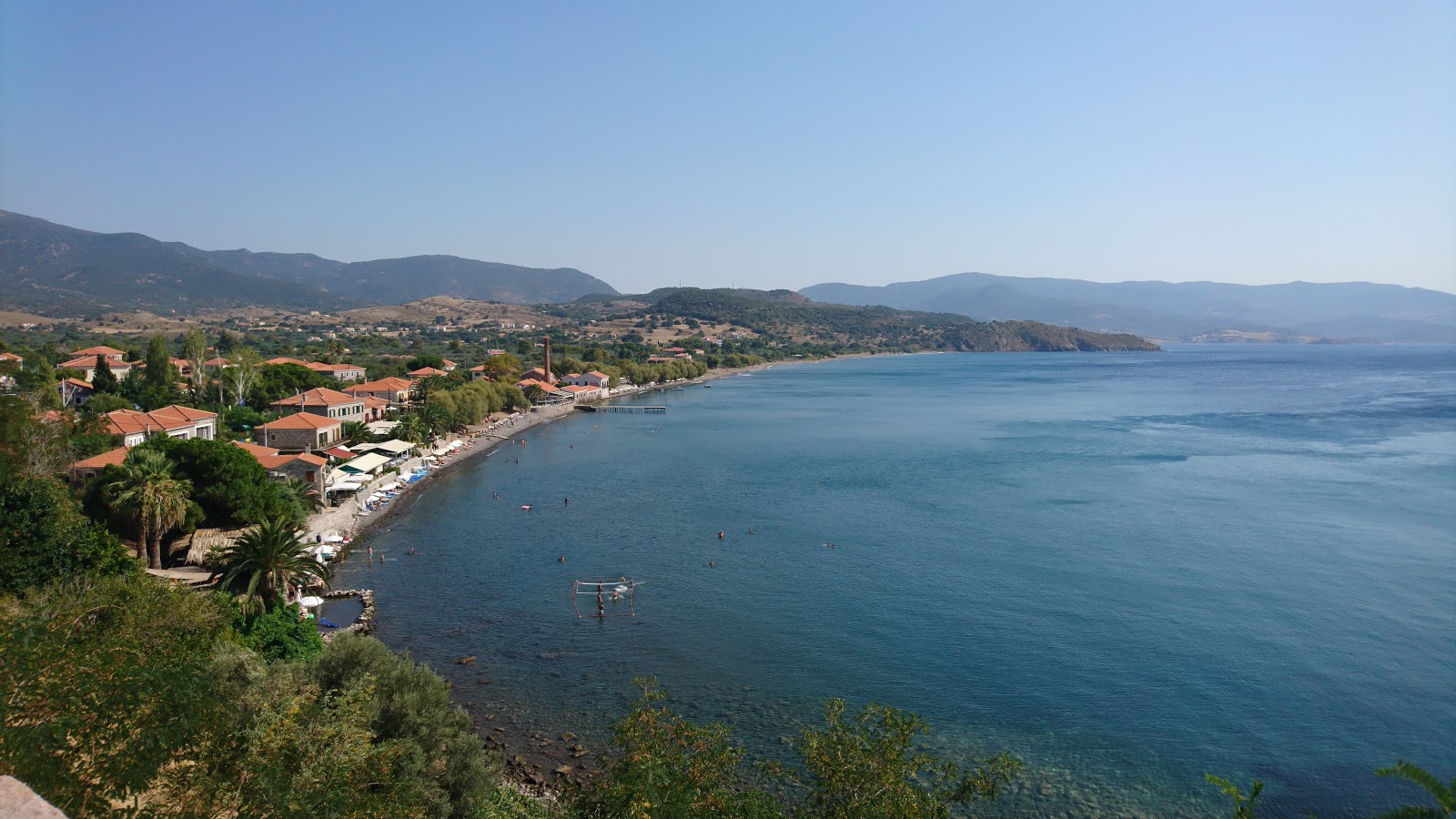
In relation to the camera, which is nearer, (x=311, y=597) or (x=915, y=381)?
(x=311, y=597)

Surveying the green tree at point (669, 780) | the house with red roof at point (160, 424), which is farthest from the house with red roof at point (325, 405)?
the green tree at point (669, 780)

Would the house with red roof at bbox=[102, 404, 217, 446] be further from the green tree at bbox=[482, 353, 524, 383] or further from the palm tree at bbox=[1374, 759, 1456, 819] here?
the palm tree at bbox=[1374, 759, 1456, 819]

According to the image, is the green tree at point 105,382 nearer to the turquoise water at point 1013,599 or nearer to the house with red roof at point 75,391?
the house with red roof at point 75,391

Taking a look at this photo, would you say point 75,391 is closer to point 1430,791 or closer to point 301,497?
point 301,497

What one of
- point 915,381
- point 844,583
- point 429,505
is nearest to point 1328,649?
point 844,583

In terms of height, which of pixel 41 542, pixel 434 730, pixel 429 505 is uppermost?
pixel 41 542

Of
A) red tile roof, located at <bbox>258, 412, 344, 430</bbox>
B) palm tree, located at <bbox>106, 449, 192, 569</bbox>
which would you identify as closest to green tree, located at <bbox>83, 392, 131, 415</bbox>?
red tile roof, located at <bbox>258, 412, 344, 430</bbox>

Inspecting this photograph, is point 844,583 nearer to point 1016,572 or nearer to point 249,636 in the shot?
point 1016,572
